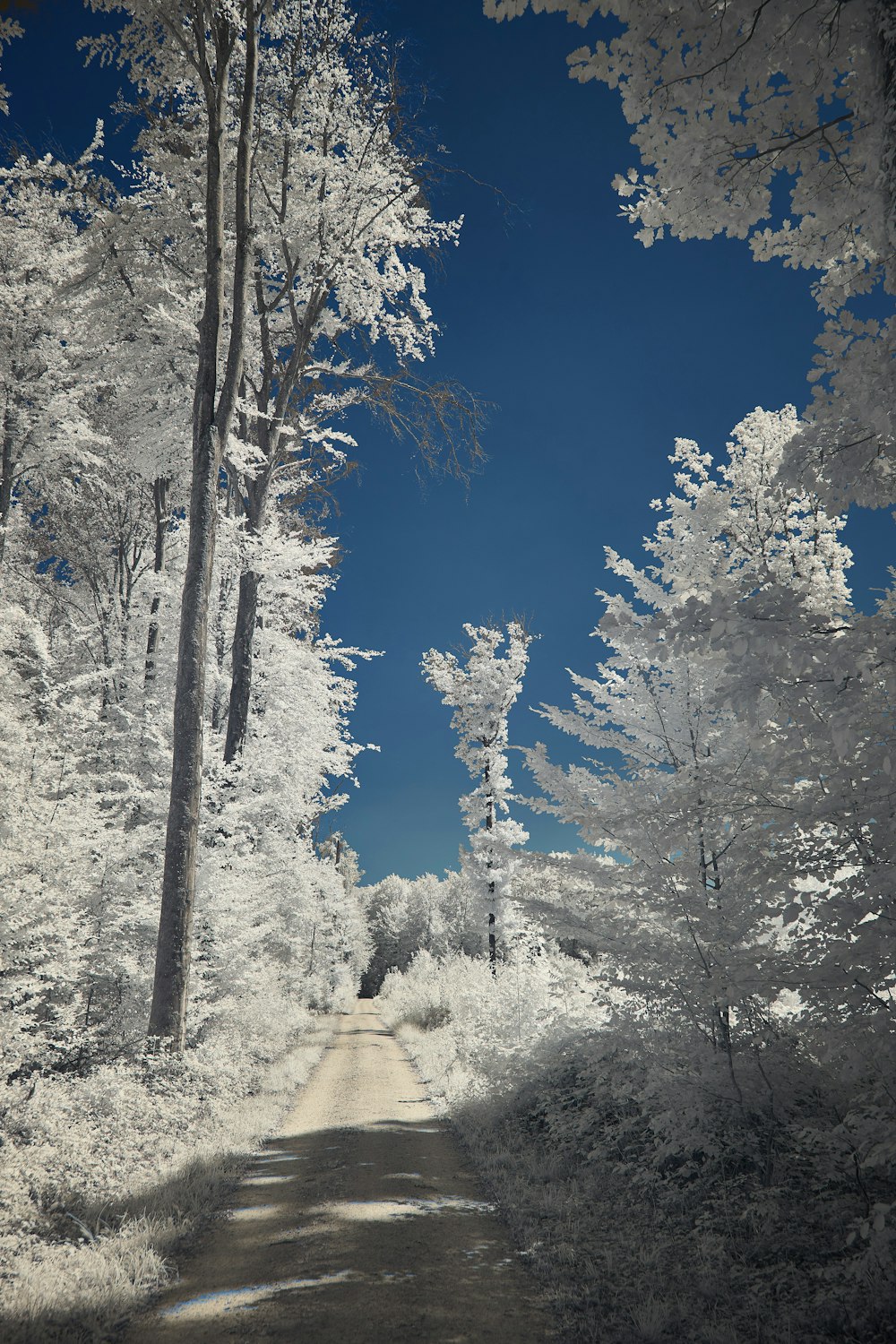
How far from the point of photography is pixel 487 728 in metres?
22.0

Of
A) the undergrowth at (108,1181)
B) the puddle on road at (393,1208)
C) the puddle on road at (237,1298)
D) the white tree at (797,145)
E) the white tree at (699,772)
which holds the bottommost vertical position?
the puddle on road at (393,1208)

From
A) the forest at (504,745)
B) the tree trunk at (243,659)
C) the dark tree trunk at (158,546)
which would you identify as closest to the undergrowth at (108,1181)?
the forest at (504,745)

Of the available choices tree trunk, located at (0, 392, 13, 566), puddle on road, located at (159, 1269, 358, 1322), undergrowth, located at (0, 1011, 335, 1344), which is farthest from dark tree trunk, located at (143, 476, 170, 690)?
puddle on road, located at (159, 1269, 358, 1322)

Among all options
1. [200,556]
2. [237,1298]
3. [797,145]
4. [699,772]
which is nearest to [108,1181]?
[237,1298]

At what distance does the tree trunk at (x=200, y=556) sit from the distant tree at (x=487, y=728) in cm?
1108

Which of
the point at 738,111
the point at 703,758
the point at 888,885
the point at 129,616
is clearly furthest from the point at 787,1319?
the point at 129,616

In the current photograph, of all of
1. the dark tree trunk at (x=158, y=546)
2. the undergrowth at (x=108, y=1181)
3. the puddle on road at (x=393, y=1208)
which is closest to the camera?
the undergrowth at (x=108, y=1181)

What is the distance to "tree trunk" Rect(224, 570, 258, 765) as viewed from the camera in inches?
536

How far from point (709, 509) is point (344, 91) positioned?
1185 centimetres

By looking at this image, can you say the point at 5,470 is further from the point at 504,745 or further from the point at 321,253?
the point at 504,745

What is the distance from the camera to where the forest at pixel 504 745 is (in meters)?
3.79

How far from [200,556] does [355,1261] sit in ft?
26.3

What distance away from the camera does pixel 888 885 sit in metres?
3.19

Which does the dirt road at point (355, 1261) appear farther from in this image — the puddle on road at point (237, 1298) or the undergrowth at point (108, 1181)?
the undergrowth at point (108, 1181)
